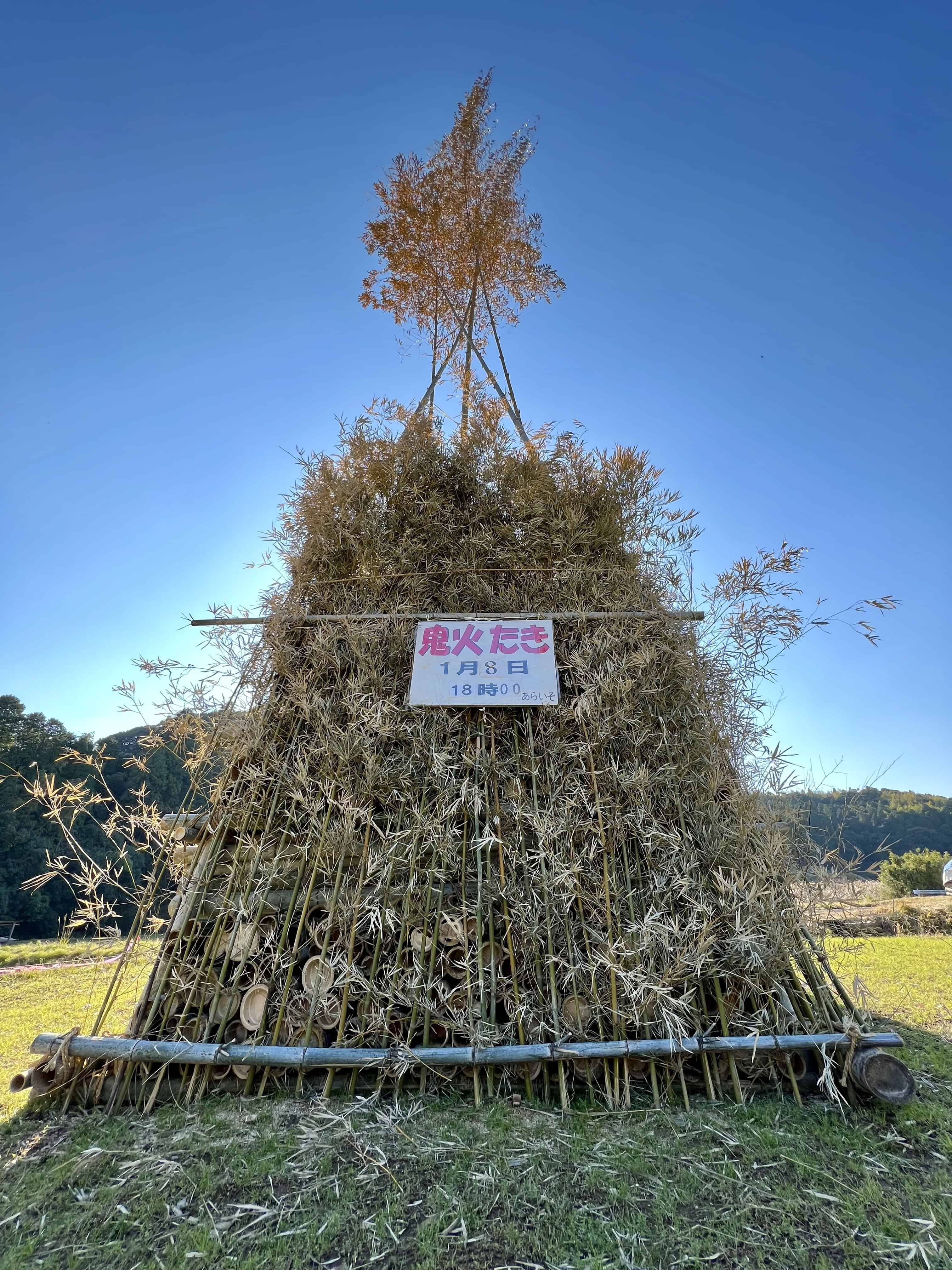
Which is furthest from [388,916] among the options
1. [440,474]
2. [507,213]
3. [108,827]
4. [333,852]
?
[507,213]

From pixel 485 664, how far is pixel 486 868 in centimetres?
96

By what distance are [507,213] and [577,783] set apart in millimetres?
5548

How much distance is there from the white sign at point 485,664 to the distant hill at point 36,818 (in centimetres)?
1214

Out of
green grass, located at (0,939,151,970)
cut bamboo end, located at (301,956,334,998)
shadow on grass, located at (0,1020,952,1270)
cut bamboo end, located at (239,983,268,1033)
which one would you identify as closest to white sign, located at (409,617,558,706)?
cut bamboo end, located at (301,956,334,998)

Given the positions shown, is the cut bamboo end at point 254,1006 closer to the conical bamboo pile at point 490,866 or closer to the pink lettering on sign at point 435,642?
the conical bamboo pile at point 490,866

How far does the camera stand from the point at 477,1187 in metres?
1.58

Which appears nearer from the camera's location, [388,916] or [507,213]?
[388,916]

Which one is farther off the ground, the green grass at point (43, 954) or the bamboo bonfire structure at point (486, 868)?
the bamboo bonfire structure at point (486, 868)

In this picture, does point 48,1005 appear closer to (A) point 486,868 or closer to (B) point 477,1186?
(A) point 486,868

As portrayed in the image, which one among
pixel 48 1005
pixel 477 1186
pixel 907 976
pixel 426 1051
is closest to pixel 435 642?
pixel 426 1051

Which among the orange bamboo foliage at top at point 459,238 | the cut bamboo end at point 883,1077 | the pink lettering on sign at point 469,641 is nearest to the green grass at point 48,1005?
the pink lettering on sign at point 469,641

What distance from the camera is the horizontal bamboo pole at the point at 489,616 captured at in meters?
2.96

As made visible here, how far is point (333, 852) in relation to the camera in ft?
7.72

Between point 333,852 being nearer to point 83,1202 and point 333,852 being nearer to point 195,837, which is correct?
point 195,837
